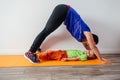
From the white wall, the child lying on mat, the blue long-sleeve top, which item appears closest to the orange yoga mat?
the child lying on mat

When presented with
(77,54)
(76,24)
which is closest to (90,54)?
(77,54)

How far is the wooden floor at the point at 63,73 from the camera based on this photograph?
106 inches

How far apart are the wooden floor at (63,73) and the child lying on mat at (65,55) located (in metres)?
0.32

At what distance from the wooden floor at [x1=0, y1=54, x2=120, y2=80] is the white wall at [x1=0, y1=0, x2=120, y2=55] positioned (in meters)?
0.71

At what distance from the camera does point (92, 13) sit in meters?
3.63

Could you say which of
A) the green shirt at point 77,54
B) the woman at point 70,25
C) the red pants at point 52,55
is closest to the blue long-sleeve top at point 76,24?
the woman at point 70,25

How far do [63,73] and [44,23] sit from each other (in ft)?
3.60

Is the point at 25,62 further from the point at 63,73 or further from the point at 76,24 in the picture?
the point at 76,24

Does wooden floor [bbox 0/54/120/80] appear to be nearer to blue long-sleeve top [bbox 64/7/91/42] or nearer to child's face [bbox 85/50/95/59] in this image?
child's face [bbox 85/50/95/59]

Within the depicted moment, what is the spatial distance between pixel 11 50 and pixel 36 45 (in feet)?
2.03

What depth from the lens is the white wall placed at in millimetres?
3467

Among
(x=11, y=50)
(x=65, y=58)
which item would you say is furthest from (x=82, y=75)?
(x=11, y=50)

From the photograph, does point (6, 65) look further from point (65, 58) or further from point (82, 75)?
point (82, 75)

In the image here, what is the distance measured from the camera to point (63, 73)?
2832 mm
